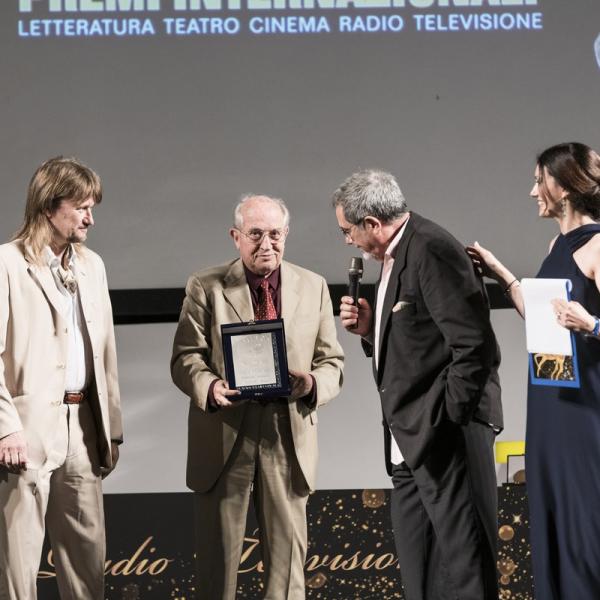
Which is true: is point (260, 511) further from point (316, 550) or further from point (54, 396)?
point (54, 396)

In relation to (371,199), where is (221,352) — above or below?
below

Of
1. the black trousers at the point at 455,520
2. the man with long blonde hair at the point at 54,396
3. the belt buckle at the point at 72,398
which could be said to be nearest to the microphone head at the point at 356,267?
the black trousers at the point at 455,520

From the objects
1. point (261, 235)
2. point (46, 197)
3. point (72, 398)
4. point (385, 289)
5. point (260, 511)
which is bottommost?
point (260, 511)

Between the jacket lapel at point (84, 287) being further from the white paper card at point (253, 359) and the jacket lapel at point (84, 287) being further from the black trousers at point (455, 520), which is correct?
the black trousers at point (455, 520)

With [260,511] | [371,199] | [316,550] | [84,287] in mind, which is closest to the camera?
[371,199]

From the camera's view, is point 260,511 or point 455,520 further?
point 260,511

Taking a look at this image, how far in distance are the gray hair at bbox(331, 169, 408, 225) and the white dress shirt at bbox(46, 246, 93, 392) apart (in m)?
0.95

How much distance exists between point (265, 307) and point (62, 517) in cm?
102

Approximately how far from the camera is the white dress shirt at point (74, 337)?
10.5 ft

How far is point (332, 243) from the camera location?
4867 mm

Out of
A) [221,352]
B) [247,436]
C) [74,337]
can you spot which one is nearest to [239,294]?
[221,352]

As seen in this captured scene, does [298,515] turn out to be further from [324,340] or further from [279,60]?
[279,60]

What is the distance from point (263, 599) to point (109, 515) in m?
0.88

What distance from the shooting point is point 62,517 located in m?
3.18
